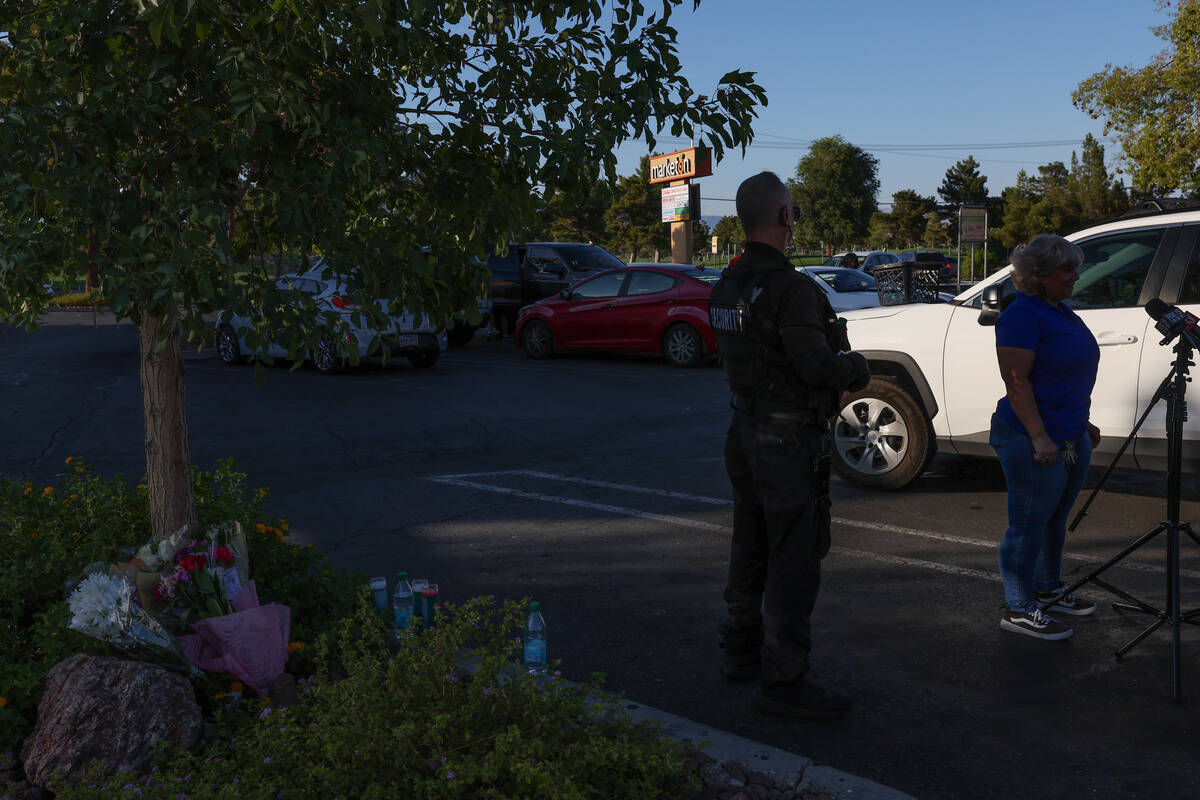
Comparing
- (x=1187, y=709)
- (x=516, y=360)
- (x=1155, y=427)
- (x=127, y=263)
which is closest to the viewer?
(x=127, y=263)

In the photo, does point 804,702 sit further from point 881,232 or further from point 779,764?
point 881,232

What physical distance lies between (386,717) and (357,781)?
0.21 m

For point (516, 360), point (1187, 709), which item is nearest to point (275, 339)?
point (1187, 709)

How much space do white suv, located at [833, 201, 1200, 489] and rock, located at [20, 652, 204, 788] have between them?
504cm

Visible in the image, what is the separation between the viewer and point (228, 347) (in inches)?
734

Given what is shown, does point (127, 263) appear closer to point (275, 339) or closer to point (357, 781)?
point (275, 339)

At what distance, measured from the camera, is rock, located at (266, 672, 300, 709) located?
3.67 meters

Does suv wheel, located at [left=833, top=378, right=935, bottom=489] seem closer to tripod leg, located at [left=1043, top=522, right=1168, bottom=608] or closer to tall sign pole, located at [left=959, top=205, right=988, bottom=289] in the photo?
tripod leg, located at [left=1043, top=522, right=1168, bottom=608]

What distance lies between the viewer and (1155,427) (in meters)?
6.42

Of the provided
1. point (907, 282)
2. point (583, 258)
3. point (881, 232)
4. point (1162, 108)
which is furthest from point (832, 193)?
point (907, 282)

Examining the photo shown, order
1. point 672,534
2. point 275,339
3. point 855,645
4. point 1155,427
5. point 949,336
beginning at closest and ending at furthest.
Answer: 1. point 275,339
2. point 855,645
3. point 1155,427
4. point 672,534
5. point 949,336

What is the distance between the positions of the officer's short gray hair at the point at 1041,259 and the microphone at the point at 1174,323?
406 millimetres

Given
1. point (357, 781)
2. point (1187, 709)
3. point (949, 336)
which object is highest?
point (949, 336)

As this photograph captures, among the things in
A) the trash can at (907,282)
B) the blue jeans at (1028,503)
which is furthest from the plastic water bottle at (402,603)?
the trash can at (907,282)
